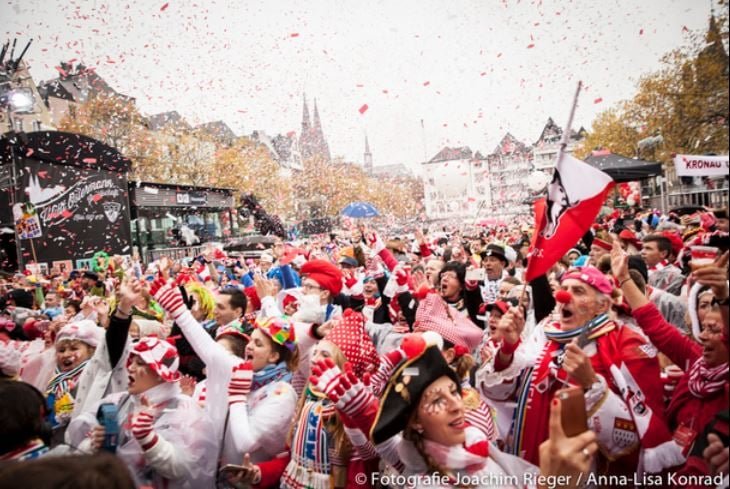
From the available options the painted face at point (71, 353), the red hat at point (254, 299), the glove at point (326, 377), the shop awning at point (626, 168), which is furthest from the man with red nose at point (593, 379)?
the shop awning at point (626, 168)

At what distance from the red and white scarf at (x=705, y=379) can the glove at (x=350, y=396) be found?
1.46 metres

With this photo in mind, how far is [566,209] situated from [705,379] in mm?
1185

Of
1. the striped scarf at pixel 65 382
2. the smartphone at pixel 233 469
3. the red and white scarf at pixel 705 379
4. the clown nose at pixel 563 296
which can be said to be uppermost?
the clown nose at pixel 563 296

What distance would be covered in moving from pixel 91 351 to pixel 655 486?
3883mm

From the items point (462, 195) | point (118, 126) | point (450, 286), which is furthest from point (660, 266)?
point (462, 195)

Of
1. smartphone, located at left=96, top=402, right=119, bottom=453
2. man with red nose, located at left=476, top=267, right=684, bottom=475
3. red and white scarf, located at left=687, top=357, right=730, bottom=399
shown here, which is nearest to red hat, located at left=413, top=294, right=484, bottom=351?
man with red nose, located at left=476, top=267, right=684, bottom=475

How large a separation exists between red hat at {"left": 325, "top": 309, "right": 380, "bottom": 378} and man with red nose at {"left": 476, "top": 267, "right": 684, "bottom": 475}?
701 millimetres

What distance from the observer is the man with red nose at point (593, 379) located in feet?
7.14

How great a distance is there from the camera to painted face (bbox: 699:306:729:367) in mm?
2094

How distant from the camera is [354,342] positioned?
3.00m

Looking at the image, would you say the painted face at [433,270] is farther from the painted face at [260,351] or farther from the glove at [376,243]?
the painted face at [260,351]

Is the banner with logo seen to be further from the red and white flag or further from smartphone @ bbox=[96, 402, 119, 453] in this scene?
the red and white flag

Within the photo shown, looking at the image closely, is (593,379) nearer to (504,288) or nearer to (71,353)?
(504,288)

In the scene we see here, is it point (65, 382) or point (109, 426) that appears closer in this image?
point (109, 426)
